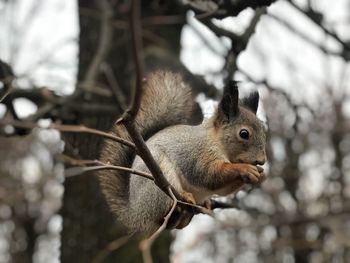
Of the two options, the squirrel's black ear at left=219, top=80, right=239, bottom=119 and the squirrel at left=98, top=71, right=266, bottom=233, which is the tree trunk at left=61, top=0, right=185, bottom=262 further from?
the squirrel's black ear at left=219, top=80, right=239, bottom=119

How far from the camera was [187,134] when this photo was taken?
257cm

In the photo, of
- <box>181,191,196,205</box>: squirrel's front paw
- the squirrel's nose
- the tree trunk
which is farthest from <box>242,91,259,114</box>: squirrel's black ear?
the tree trunk

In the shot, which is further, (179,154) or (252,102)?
(252,102)

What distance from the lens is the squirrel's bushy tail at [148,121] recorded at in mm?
2439

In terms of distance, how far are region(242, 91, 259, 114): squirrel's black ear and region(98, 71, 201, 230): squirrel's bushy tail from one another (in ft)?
0.84

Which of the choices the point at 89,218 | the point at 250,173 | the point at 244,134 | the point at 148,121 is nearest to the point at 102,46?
the point at 89,218

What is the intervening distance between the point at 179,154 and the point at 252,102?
481 mm

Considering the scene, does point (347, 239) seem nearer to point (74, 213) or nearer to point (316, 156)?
point (74, 213)

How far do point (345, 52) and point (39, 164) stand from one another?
4.93 metres

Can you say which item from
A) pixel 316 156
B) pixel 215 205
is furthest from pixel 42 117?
pixel 316 156

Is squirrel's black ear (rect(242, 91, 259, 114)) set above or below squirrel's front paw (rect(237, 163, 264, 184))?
above

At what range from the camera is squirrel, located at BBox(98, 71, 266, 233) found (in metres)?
2.34

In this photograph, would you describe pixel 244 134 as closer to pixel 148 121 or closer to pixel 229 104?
pixel 229 104

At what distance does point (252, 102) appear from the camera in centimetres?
275
